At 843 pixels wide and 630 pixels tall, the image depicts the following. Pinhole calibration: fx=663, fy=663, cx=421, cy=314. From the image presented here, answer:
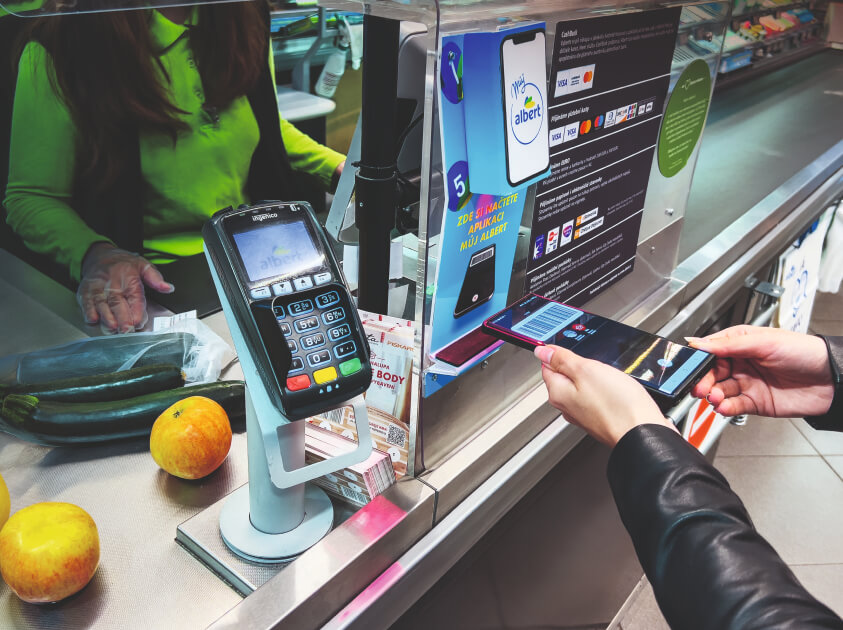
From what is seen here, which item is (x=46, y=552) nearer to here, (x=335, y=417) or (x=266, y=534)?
(x=266, y=534)

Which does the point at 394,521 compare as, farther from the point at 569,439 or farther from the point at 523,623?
the point at 523,623

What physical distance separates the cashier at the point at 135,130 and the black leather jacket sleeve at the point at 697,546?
43.4 inches

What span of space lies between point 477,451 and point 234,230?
1.71 feet

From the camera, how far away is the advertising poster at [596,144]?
95cm

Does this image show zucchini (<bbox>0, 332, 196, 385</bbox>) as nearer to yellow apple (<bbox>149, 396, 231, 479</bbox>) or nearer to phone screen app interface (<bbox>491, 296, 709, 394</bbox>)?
yellow apple (<bbox>149, 396, 231, 479</bbox>)

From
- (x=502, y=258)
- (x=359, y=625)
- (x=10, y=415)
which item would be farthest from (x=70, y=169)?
(x=359, y=625)

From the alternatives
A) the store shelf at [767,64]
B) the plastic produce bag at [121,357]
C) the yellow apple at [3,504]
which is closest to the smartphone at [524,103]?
the plastic produce bag at [121,357]

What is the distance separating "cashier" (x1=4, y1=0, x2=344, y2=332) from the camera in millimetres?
1688

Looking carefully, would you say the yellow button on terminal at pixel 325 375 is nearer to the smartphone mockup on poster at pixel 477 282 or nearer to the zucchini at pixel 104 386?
the smartphone mockup on poster at pixel 477 282

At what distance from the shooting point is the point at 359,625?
799 mm

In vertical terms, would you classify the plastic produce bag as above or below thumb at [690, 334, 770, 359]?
below

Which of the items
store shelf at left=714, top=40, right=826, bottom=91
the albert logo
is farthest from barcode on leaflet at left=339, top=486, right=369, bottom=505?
store shelf at left=714, top=40, right=826, bottom=91

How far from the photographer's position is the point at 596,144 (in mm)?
1068

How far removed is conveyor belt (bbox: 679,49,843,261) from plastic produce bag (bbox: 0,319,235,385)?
126cm
